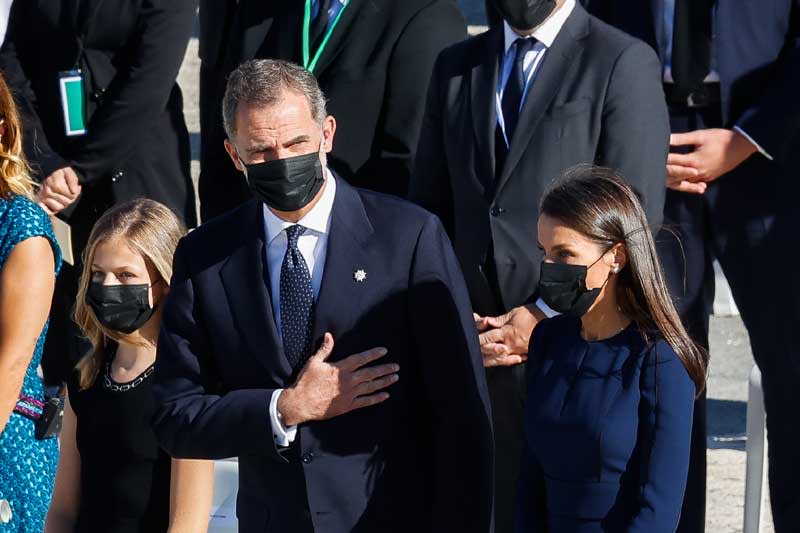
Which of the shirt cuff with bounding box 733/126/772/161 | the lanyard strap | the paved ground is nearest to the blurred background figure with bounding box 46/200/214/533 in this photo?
the lanyard strap

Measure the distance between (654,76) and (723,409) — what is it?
2.43 meters

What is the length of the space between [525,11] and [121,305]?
135 cm

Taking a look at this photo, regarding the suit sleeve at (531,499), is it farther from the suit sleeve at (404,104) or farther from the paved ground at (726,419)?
the paved ground at (726,419)

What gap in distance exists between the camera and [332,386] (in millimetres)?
2994

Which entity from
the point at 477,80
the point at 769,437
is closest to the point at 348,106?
the point at 477,80

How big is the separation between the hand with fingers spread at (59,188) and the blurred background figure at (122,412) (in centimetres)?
132

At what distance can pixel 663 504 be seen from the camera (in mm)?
2992

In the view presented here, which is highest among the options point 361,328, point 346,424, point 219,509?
point 361,328

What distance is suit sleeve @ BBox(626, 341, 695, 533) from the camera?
2.99 m

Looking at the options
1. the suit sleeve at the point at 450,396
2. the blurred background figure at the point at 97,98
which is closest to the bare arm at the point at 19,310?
the suit sleeve at the point at 450,396

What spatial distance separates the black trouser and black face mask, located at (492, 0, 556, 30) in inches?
21.9

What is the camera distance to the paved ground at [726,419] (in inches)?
195

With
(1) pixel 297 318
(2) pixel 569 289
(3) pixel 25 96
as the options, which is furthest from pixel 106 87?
(2) pixel 569 289

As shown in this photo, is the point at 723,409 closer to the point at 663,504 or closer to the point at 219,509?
the point at 219,509
